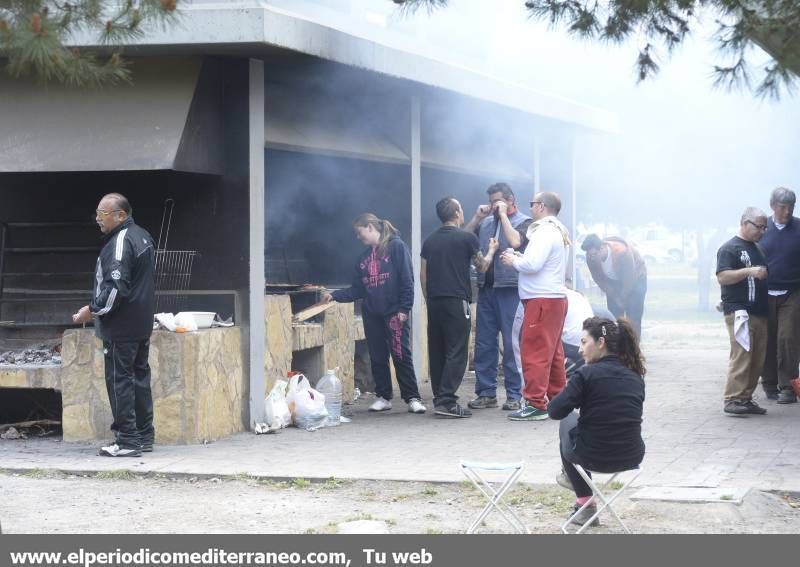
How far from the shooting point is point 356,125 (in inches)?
466

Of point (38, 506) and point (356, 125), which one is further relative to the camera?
point (356, 125)

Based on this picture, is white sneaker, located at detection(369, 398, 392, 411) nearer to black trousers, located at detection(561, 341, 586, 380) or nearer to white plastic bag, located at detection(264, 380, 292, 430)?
white plastic bag, located at detection(264, 380, 292, 430)

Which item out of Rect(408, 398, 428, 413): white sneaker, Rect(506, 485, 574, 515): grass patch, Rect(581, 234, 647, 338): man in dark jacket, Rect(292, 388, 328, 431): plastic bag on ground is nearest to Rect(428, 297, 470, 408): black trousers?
Rect(408, 398, 428, 413): white sneaker

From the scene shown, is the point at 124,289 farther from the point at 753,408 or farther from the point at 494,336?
the point at 753,408

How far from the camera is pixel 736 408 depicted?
33.8 ft

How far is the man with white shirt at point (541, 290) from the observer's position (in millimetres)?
9625

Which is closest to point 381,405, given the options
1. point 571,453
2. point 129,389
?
point 129,389

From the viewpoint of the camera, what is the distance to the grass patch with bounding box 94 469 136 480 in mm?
7781

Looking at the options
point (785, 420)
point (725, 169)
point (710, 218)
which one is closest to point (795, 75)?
point (785, 420)

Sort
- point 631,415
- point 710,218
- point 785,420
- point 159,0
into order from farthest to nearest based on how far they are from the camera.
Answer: point 710,218
point 785,420
point 159,0
point 631,415

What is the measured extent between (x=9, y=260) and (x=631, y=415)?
6380 millimetres

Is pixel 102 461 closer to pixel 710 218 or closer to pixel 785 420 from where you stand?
pixel 785 420

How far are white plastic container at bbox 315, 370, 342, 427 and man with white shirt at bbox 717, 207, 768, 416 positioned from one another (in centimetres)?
328

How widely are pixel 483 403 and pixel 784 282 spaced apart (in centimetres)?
288
